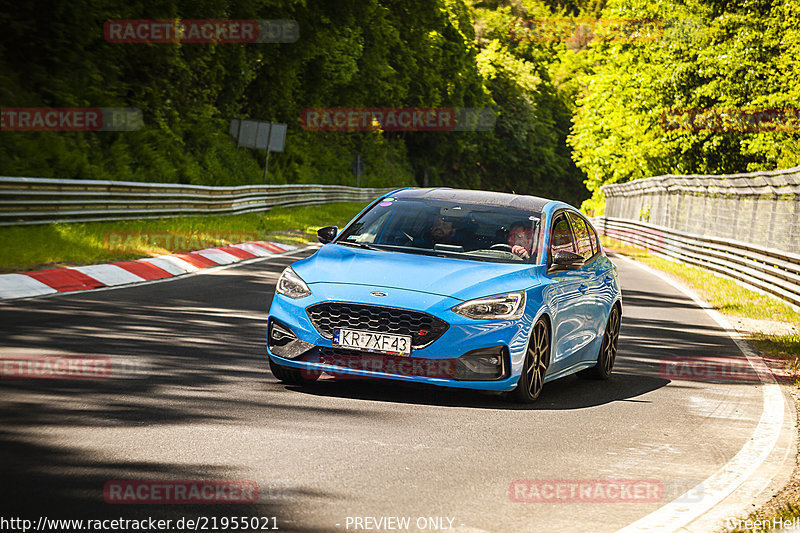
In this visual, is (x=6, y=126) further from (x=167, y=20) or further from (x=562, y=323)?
(x=562, y=323)

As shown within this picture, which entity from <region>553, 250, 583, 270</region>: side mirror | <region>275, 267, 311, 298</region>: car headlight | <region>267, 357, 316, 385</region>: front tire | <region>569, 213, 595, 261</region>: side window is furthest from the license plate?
<region>569, 213, 595, 261</region>: side window

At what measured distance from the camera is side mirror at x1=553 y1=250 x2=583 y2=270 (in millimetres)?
8875

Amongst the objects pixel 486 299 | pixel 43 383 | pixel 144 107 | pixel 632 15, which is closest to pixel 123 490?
pixel 43 383

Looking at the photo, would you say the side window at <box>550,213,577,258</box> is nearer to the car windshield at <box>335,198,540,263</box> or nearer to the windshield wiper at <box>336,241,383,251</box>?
the car windshield at <box>335,198,540,263</box>

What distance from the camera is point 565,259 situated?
8883mm

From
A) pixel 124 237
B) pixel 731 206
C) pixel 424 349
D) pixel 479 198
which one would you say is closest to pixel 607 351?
pixel 479 198

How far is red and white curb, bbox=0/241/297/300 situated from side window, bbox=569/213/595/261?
252 inches

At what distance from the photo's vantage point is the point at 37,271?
47.1 feet

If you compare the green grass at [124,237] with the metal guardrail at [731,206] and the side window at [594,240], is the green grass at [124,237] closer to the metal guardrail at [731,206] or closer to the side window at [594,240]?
the side window at [594,240]

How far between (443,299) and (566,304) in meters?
1.57

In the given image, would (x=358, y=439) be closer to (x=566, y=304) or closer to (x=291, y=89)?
(x=566, y=304)

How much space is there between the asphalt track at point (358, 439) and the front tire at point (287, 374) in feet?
0.31

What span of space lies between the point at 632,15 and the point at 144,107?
91.7 feet

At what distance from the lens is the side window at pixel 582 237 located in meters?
10.0
